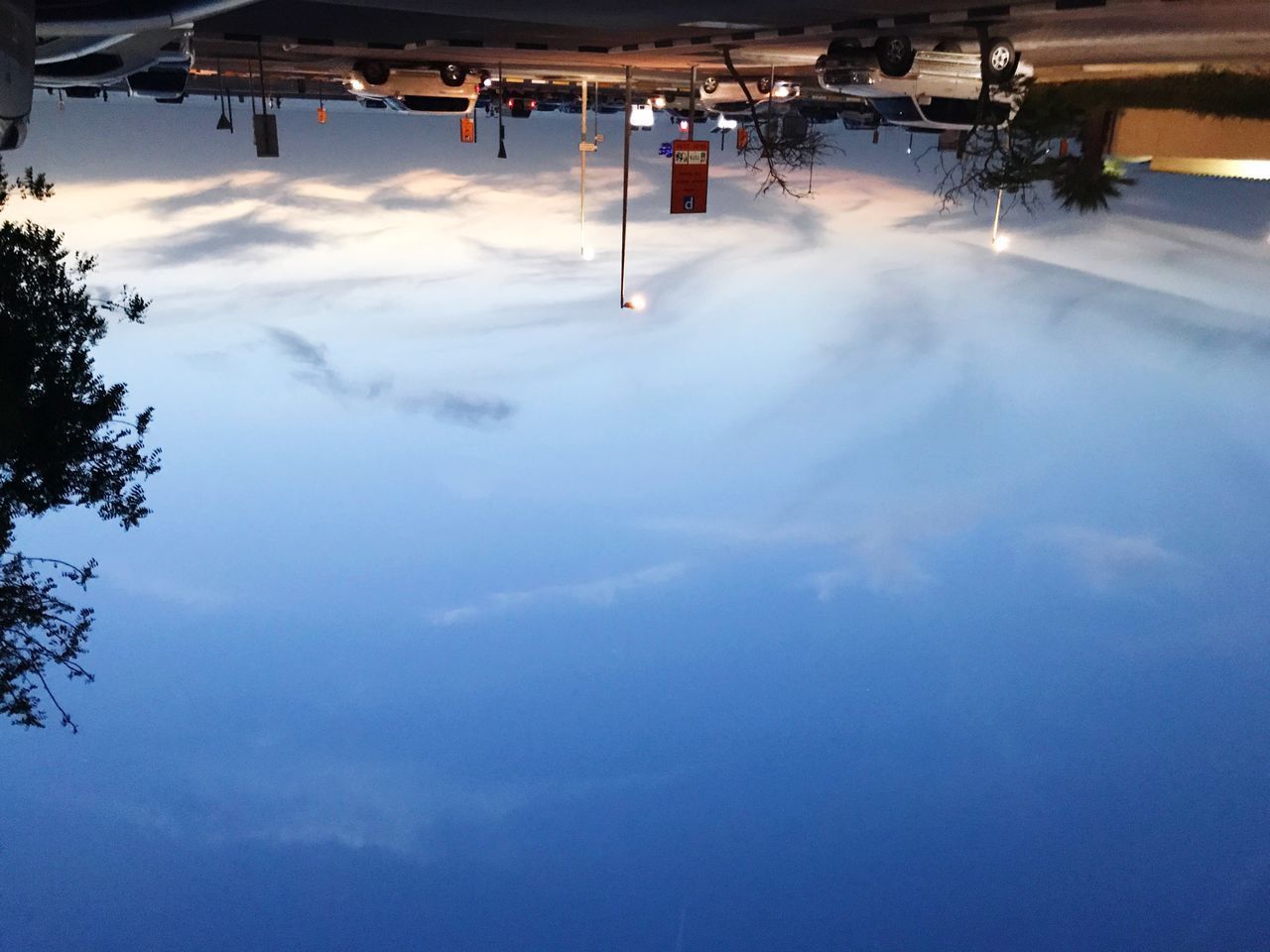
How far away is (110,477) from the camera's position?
8.42 m

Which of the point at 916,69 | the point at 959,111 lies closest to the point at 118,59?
the point at 916,69

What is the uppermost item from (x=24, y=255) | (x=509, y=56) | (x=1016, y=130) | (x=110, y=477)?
(x=509, y=56)

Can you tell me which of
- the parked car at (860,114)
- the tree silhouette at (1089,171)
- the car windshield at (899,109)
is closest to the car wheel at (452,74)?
the car windshield at (899,109)

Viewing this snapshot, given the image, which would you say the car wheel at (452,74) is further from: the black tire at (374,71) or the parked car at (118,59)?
the parked car at (118,59)

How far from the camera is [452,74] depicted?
1330 cm

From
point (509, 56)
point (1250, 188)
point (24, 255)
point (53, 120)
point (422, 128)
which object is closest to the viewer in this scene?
point (24, 255)

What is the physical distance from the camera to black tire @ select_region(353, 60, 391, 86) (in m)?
12.7

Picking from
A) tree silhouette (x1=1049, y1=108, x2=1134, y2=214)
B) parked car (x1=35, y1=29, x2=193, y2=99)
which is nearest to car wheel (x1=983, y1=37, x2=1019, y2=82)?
tree silhouette (x1=1049, y1=108, x2=1134, y2=214)

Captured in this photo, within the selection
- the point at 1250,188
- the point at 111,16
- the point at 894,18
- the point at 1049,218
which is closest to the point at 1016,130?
the point at 894,18

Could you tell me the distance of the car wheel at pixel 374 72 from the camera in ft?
41.7

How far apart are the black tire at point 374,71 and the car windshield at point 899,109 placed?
23.5 ft

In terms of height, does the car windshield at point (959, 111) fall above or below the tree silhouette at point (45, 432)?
above

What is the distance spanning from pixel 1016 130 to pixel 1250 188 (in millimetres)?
21346

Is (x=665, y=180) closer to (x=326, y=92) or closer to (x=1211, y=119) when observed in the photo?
(x=326, y=92)
